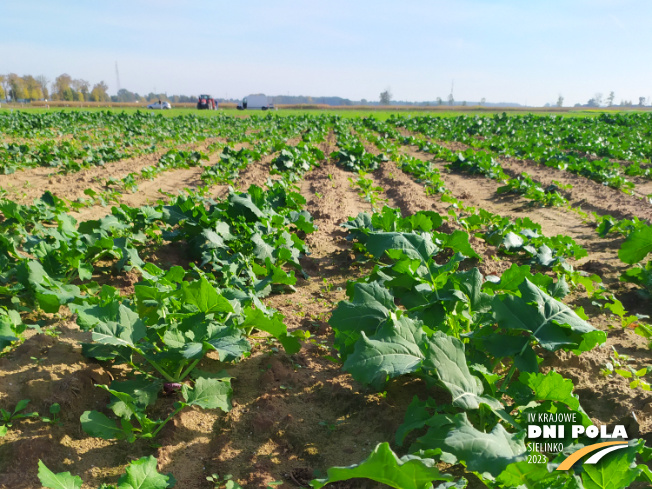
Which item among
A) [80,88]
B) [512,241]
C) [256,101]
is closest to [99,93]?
[80,88]

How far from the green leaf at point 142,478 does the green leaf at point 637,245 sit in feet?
14.6

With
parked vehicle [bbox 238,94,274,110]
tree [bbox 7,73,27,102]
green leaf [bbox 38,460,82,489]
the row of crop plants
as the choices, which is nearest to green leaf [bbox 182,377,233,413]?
the row of crop plants

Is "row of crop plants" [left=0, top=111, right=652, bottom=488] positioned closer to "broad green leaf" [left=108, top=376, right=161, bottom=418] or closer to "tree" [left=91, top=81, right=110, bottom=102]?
"broad green leaf" [left=108, top=376, right=161, bottom=418]

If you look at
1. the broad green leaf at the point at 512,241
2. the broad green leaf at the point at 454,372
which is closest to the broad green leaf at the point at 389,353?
the broad green leaf at the point at 454,372

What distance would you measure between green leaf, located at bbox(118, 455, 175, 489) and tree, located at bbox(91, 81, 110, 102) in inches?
5122

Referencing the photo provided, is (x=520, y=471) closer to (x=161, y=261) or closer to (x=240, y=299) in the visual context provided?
(x=240, y=299)

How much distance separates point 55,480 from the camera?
1941 mm

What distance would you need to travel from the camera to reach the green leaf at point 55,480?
1881 mm

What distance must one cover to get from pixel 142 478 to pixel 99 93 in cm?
13895

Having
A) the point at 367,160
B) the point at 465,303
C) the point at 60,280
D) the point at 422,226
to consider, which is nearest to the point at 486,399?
the point at 465,303

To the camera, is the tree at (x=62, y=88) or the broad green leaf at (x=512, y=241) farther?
the tree at (x=62, y=88)

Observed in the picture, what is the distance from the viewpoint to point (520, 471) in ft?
5.78

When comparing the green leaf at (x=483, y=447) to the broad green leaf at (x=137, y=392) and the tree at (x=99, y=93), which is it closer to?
the broad green leaf at (x=137, y=392)

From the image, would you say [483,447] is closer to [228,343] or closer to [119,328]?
[228,343]
